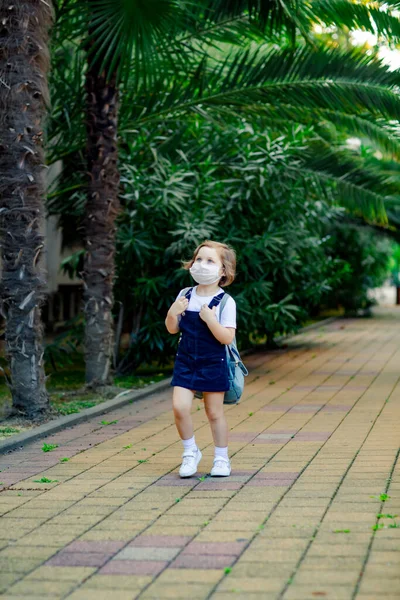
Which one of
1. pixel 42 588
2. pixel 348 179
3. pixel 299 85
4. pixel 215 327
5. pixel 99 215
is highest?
pixel 299 85

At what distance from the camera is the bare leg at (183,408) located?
6379mm

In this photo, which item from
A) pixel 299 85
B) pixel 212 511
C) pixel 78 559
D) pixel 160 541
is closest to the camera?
pixel 78 559

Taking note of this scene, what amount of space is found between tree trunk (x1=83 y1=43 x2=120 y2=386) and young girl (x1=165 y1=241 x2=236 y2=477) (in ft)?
14.4

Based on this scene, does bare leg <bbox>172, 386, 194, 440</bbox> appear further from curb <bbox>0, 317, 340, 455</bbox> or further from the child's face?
curb <bbox>0, 317, 340, 455</bbox>

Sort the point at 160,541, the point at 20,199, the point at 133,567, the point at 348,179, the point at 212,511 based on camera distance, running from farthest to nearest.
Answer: the point at 348,179
the point at 20,199
the point at 212,511
the point at 160,541
the point at 133,567

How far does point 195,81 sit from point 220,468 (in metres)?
6.01

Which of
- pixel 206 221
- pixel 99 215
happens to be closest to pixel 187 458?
pixel 99 215

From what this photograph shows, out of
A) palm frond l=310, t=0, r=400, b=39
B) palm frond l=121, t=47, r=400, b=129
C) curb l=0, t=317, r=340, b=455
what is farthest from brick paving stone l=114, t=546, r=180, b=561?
palm frond l=310, t=0, r=400, b=39

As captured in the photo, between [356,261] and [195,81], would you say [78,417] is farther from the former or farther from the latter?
[356,261]

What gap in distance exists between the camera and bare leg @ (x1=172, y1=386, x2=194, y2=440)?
6.38m

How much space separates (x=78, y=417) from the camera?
8.96 meters

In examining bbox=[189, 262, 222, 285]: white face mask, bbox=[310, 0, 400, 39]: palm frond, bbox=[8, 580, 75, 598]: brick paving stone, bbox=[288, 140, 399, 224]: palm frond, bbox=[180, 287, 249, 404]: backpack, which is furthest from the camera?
bbox=[288, 140, 399, 224]: palm frond

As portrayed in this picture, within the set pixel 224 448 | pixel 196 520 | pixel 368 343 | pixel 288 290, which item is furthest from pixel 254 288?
Answer: pixel 196 520

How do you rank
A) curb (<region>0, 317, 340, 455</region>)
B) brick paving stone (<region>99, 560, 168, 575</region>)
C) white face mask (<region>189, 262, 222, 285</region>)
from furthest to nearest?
curb (<region>0, 317, 340, 455</region>) → white face mask (<region>189, 262, 222, 285</region>) → brick paving stone (<region>99, 560, 168, 575</region>)
